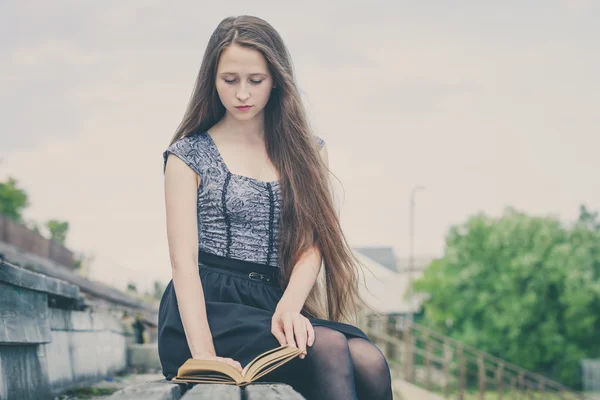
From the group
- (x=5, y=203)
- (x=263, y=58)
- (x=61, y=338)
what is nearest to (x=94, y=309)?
(x=61, y=338)

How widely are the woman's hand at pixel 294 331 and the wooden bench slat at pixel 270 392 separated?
25cm

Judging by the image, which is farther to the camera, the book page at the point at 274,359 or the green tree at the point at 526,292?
the green tree at the point at 526,292

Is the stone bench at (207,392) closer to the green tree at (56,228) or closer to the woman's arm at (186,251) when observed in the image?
the woman's arm at (186,251)

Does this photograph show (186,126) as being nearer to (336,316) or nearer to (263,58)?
(263,58)

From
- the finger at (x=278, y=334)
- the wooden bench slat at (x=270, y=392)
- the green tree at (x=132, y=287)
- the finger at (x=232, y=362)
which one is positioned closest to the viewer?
the wooden bench slat at (x=270, y=392)

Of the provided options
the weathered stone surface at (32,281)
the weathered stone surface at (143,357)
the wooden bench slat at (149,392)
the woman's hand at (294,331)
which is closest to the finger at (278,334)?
the woman's hand at (294,331)

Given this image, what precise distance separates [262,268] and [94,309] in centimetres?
219

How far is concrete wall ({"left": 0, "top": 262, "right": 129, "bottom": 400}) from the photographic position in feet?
9.36

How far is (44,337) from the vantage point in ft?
10.7

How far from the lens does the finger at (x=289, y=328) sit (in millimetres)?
2406

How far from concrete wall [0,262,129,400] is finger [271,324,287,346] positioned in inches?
34.1

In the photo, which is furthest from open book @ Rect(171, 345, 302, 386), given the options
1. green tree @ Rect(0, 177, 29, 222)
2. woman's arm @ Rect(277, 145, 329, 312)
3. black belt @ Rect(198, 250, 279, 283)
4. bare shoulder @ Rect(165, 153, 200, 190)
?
green tree @ Rect(0, 177, 29, 222)

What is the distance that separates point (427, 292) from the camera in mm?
43344

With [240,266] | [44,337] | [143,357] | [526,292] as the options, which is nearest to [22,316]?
[44,337]
